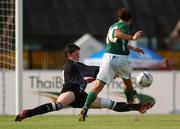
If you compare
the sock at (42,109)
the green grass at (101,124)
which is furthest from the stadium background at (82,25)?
the sock at (42,109)

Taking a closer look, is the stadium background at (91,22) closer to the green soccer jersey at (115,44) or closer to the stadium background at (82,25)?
the stadium background at (82,25)

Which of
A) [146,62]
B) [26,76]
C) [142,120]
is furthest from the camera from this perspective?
[146,62]

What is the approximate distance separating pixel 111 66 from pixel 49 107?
1518 mm

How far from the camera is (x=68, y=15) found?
42562mm

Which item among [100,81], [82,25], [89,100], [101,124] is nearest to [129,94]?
[100,81]

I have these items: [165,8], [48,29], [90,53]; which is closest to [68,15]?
[48,29]

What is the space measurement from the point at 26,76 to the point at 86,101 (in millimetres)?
7278

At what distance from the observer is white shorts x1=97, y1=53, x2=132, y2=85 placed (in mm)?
15070

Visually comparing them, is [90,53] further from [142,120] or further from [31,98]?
[142,120]

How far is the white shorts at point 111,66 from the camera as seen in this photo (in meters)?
15.1

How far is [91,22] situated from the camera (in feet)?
141

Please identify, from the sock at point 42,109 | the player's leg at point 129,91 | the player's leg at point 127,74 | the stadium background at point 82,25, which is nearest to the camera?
the sock at point 42,109

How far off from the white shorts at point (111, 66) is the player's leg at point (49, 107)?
73cm

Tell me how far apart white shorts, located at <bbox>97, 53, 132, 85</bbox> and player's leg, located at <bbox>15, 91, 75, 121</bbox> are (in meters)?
0.73
